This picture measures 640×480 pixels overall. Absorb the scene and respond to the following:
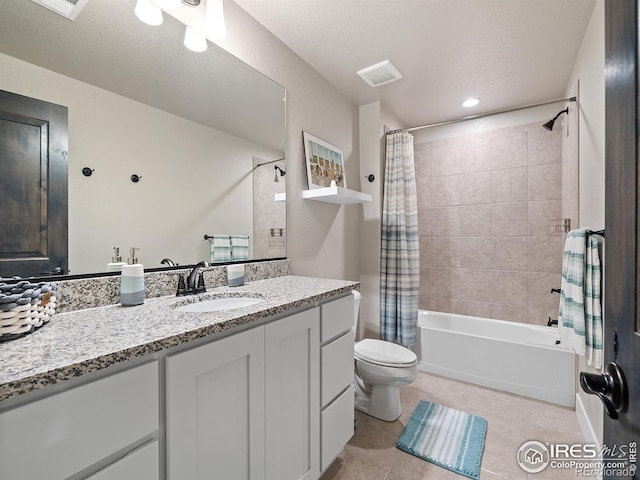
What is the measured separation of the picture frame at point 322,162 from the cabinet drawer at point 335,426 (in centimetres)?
133

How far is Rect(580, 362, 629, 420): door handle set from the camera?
468mm

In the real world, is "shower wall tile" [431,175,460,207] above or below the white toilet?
above

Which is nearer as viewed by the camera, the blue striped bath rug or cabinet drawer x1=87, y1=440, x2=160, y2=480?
cabinet drawer x1=87, y1=440, x2=160, y2=480

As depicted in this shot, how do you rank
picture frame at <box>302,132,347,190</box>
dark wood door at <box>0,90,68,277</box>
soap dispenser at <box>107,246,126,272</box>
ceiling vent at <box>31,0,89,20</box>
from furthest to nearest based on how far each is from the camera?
picture frame at <box>302,132,347,190</box> → soap dispenser at <box>107,246,126,272</box> → ceiling vent at <box>31,0,89,20</box> → dark wood door at <box>0,90,68,277</box>

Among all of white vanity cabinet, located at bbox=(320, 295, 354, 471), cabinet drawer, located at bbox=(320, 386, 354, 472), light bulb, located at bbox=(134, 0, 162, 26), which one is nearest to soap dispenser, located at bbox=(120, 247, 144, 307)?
white vanity cabinet, located at bbox=(320, 295, 354, 471)

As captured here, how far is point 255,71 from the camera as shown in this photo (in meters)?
1.67

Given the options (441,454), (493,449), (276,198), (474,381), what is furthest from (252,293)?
(474,381)

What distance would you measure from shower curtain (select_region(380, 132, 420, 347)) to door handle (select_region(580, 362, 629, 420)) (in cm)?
197

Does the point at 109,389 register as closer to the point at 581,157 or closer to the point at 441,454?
the point at 441,454

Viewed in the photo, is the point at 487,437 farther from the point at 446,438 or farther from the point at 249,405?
the point at 249,405

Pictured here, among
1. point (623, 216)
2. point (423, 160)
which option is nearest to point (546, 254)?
point (423, 160)

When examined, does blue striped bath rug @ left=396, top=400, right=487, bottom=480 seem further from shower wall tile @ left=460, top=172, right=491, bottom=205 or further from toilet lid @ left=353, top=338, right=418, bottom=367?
shower wall tile @ left=460, top=172, right=491, bottom=205

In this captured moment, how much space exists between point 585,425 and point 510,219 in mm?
1720

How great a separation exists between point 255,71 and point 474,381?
2.82 meters
